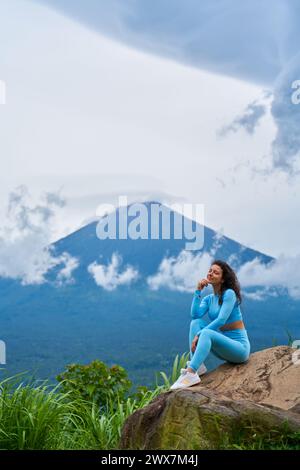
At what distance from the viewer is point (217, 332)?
6.57 m

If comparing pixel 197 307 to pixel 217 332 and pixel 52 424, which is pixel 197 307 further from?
pixel 52 424

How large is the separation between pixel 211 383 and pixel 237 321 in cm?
63

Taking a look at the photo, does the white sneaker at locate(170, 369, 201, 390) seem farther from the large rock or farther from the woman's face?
the woman's face

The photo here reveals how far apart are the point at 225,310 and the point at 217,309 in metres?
0.17

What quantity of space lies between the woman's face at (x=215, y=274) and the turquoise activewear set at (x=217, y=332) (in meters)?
0.13

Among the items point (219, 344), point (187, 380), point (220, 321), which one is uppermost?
point (220, 321)

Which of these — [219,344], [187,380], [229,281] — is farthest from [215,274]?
[187,380]

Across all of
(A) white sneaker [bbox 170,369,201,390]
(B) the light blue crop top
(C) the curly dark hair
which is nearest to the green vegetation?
(A) white sneaker [bbox 170,369,201,390]

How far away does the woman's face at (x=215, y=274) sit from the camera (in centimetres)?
675

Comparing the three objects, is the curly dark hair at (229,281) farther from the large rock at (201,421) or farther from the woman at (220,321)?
the large rock at (201,421)

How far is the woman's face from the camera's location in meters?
6.75
